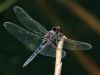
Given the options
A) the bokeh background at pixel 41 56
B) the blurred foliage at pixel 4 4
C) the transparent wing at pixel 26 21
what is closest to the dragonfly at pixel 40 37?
the transparent wing at pixel 26 21

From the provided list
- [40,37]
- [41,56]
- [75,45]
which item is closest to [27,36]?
[40,37]

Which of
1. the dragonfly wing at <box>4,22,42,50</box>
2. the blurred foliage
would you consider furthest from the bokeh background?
the dragonfly wing at <box>4,22,42,50</box>

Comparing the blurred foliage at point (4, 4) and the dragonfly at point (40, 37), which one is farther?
the blurred foliage at point (4, 4)

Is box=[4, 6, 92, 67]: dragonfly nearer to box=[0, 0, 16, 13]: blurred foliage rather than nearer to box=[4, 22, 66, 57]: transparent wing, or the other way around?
box=[4, 22, 66, 57]: transparent wing

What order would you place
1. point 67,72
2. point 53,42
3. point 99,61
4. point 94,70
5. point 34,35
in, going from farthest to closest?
point 67,72 < point 99,61 < point 94,70 < point 34,35 < point 53,42

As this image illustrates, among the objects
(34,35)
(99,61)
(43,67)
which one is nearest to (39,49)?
(34,35)

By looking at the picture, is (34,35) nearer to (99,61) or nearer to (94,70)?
(94,70)

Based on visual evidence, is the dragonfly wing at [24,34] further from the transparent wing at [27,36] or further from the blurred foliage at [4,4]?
the blurred foliage at [4,4]

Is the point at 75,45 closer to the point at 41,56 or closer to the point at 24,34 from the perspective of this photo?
the point at 24,34
